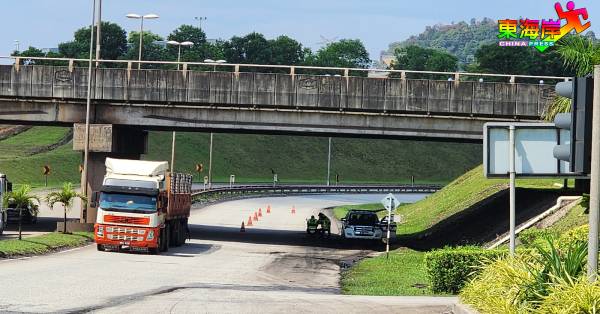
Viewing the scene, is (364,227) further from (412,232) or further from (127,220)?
(127,220)

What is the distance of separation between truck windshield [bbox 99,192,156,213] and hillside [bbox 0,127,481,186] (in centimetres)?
7807

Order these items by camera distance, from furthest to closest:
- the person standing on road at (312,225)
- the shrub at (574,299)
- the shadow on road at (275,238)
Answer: the person standing on road at (312,225) → the shadow on road at (275,238) → the shrub at (574,299)

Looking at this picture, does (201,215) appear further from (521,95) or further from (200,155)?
(200,155)

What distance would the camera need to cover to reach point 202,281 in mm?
31375

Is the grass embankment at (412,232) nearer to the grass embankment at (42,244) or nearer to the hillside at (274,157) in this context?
the grass embankment at (42,244)

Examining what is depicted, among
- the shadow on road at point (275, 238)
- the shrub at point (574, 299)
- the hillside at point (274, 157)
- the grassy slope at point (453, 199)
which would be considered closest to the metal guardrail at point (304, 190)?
the hillside at point (274, 157)

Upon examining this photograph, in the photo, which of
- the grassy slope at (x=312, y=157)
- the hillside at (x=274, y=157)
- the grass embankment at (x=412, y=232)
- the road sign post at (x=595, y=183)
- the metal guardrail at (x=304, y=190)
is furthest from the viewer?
the grassy slope at (x=312, y=157)

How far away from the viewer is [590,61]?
910 inches

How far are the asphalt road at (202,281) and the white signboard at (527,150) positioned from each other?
4664 mm

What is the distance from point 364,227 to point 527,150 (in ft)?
131

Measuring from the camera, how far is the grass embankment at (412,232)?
32.8 meters

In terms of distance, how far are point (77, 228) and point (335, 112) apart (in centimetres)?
1287

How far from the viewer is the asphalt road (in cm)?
2272

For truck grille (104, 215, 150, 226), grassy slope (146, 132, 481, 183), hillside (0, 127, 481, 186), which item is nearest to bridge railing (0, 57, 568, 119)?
truck grille (104, 215, 150, 226)
